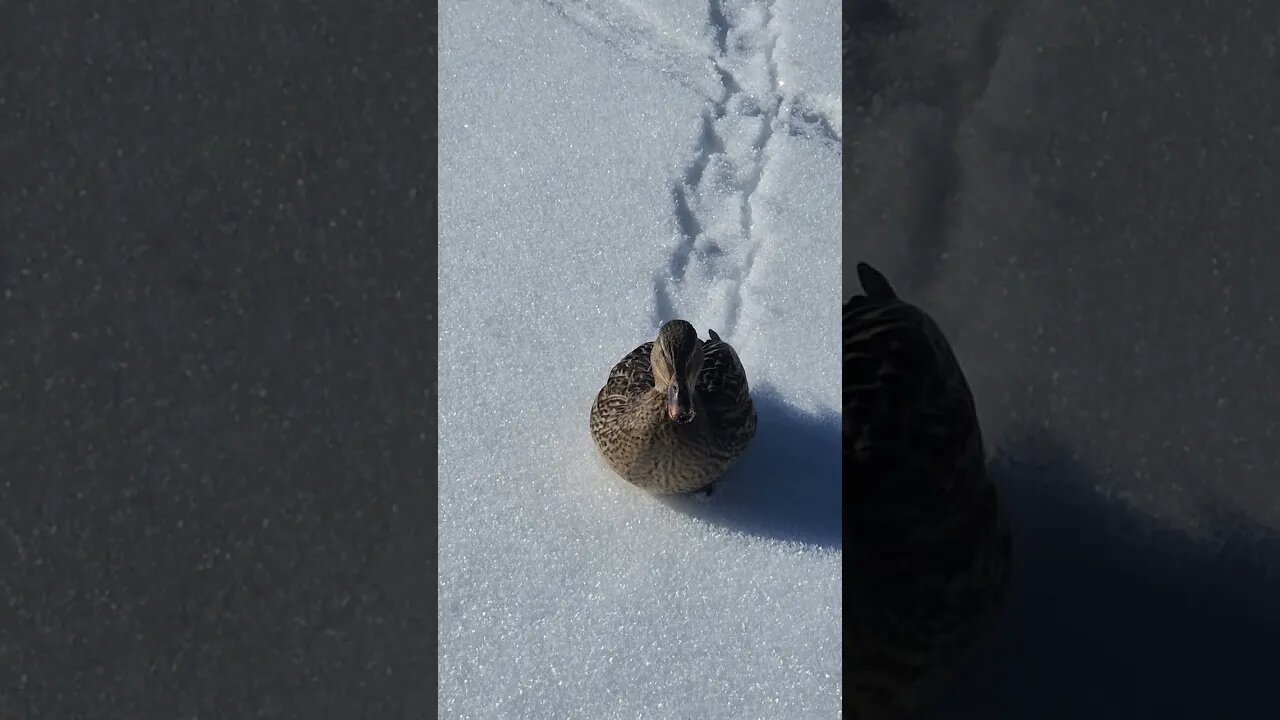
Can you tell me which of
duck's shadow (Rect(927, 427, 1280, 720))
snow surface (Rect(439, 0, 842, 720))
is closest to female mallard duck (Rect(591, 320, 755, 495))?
snow surface (Rect(439, 0, 842, 720))

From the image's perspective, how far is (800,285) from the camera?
2.59 meters

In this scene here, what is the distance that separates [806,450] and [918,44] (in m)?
1.26

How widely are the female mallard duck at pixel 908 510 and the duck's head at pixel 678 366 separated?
1.51 feet

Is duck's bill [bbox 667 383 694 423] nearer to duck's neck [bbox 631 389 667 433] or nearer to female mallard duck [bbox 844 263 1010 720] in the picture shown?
duck's neck [bbox 631 389 667 433]

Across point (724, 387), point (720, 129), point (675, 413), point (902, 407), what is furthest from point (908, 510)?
point (720, 129)

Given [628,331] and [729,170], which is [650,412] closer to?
[628,331]

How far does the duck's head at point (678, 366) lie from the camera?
2221 mm

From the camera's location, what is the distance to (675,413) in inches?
87.3

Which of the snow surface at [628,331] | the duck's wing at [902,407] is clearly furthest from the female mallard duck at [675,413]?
the duck's wing at [902,407]

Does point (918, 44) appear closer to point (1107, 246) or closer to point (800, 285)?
point (1107, 246)

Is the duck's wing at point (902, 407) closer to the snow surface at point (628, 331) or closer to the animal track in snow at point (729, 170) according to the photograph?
the snow surface at point (628, 331)

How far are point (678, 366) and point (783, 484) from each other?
38 cm
